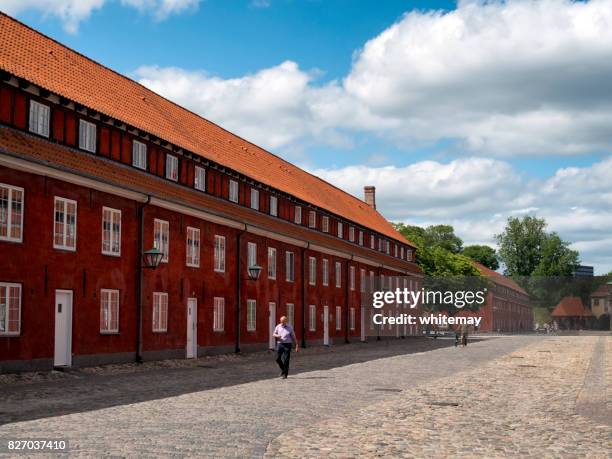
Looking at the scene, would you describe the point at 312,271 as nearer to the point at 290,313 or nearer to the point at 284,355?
the point at 290,313

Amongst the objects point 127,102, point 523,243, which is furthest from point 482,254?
point 127,102

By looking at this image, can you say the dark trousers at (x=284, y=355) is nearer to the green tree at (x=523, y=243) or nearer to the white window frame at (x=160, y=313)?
the white window frame at (x=160, y=313)

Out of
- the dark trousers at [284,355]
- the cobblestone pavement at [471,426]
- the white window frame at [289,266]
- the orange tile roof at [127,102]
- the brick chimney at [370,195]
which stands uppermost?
the brick chimney at [370,195]

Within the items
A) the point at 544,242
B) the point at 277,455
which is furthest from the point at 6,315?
the point at 544,242

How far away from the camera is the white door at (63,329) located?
23.9m

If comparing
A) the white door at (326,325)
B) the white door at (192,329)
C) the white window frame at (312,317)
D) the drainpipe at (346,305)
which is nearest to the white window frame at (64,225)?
the white door at (192,329)

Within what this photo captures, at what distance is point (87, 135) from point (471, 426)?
57.2 ft

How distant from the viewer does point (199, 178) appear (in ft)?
111

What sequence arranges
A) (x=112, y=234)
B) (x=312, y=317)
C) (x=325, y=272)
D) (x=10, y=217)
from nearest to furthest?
(x=10, y=217), (x=112, y=234), (x=312, y=317), (x=325, y=272)

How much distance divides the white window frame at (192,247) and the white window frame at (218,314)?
243 centimetres

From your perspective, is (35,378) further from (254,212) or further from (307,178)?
(307,178)


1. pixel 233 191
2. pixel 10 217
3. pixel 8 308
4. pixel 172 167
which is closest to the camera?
pixel 8 308

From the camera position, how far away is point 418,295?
3039 inches

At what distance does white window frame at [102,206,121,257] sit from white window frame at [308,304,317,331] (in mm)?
21072
